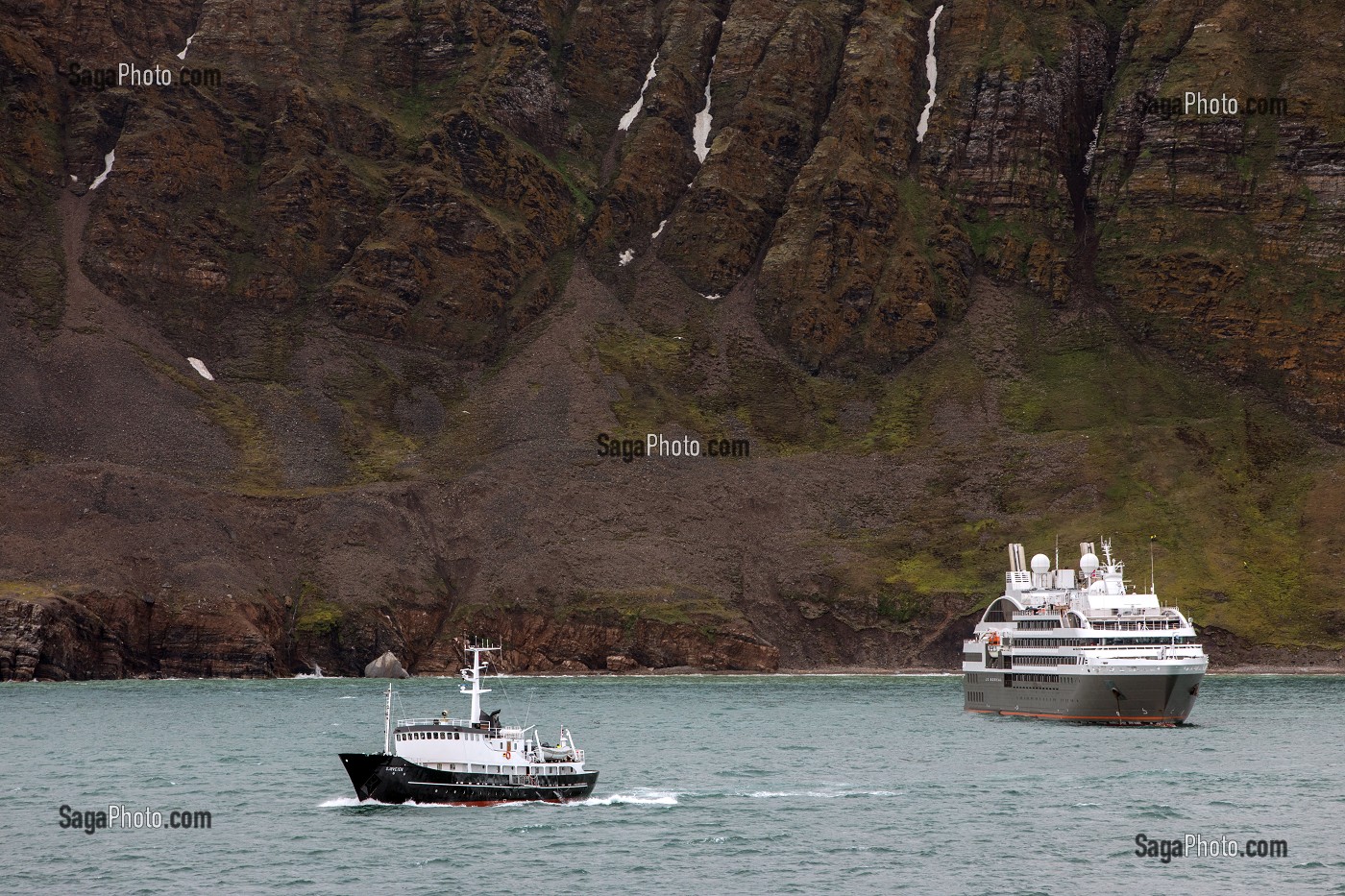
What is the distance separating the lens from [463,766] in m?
85.5

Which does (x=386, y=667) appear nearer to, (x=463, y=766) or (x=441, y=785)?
(x=441, y=785)

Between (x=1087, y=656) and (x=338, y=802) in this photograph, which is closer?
(x=338, y=802)

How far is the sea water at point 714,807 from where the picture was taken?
7088 cm

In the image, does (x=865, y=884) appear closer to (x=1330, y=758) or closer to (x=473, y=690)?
(x=473, y=690)

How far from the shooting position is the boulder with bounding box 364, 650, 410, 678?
7726 inches

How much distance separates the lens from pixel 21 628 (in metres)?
181

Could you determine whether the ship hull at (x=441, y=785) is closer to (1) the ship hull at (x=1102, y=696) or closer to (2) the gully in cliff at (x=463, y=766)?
(2) the gully in cliff at (x=463, y=766)

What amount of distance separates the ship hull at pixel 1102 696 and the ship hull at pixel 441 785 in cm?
5578

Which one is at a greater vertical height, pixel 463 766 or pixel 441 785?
pixel 463 766

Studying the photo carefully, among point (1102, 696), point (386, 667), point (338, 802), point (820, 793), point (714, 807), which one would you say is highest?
point (386, 667)

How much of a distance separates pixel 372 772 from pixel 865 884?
2676cm

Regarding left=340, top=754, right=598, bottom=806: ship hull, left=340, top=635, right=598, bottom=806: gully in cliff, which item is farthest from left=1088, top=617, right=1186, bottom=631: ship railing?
left=340, top=635, right=598, bottom=806: gully in cliff

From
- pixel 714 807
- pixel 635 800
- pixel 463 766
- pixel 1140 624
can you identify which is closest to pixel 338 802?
pixel 463 766

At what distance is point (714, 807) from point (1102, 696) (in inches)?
2022
